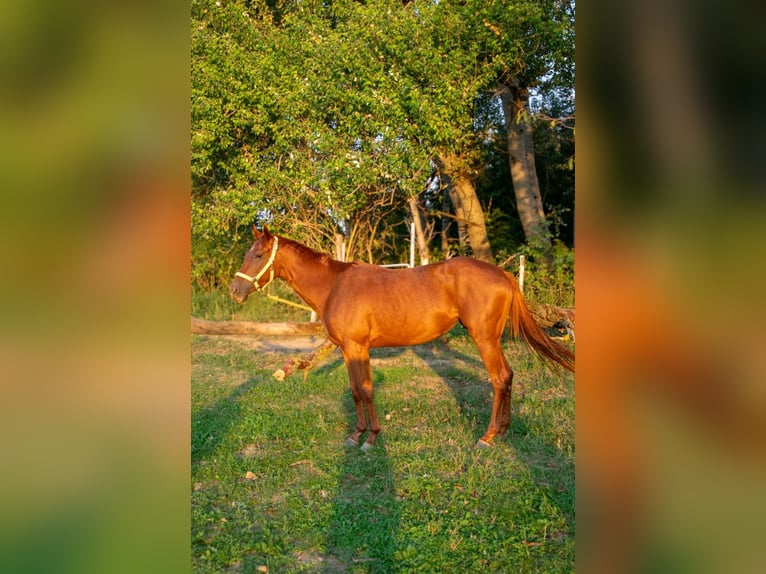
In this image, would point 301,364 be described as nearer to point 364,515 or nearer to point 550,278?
point 364,515

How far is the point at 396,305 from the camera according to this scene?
557 cm

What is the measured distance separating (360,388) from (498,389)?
1.28 meters

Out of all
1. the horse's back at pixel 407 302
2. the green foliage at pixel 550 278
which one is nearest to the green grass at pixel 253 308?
the green foliage at pixel 550 278

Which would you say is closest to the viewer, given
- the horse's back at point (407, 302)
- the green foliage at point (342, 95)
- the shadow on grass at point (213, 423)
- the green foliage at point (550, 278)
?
the shadow on grass at point (213, 423)

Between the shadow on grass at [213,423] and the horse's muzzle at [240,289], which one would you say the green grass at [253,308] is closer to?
the shadow on grass at [213,423]

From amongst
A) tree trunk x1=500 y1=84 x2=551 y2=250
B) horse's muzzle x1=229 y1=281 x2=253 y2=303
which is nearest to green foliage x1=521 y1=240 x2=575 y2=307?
tree trunk x1=500 y1=84 x2=551 y2=250

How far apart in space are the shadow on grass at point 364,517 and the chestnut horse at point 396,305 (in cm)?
52

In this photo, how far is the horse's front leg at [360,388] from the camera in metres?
5.16

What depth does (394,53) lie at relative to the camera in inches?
364

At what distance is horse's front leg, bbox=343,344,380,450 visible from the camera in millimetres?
5156

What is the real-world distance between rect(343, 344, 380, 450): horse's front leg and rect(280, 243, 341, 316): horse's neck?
57cm

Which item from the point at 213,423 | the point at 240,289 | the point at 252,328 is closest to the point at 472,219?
the point at 252,328
